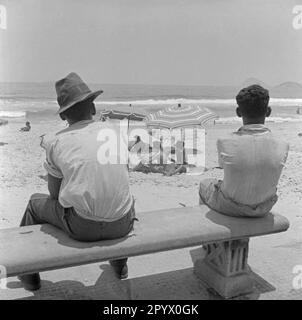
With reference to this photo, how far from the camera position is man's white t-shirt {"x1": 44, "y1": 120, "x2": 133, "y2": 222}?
2566 mm

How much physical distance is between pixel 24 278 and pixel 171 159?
15.0ft

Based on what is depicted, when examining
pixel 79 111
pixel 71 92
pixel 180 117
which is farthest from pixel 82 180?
pixel 180 117

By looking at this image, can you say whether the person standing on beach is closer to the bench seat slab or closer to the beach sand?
the bench seat slab

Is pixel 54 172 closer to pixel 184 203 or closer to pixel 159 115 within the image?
pixel 184 203

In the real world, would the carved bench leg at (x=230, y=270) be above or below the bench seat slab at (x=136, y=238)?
below

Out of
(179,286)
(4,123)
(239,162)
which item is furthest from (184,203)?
(4,123)

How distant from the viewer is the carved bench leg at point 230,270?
317 cm

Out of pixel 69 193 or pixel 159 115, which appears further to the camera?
pixel 159 115

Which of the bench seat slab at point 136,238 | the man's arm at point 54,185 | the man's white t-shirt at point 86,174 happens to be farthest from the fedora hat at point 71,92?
the bench seat slab at point 136,238

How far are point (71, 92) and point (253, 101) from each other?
124 centimetres

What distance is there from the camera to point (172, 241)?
280 centimetres

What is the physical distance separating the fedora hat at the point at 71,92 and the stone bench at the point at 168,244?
32.7 inches

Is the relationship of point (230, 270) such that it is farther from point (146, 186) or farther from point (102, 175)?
point (146, 186)

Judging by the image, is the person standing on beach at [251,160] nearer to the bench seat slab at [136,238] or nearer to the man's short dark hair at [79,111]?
the bench seat slab at [136,238]
